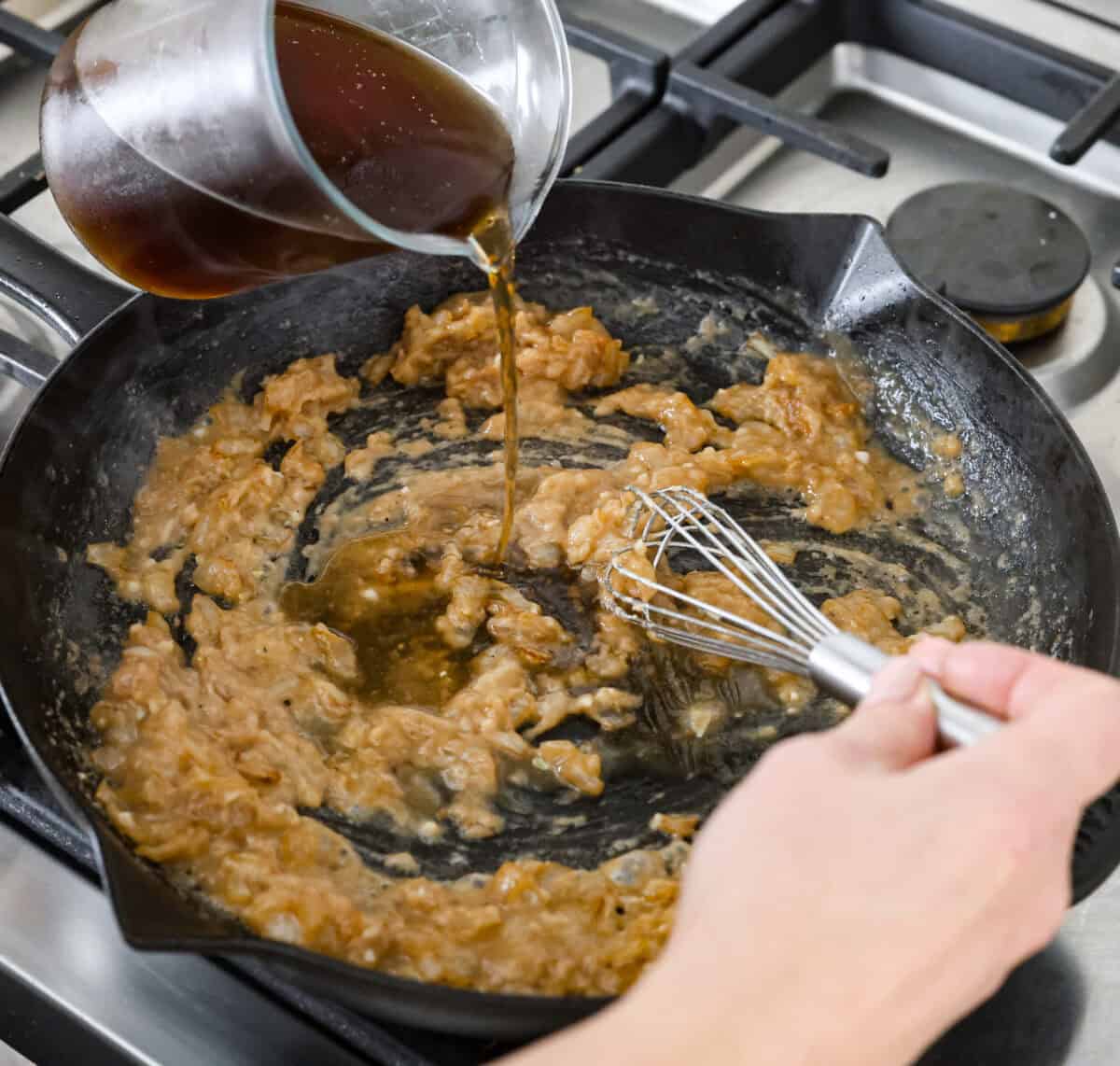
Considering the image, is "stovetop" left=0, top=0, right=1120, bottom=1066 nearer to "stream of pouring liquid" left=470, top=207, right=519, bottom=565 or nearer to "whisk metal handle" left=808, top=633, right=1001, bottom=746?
"whisk metal handle" left=808, top=633, right=1001, bottom=746

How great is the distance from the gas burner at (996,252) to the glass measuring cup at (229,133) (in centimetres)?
50

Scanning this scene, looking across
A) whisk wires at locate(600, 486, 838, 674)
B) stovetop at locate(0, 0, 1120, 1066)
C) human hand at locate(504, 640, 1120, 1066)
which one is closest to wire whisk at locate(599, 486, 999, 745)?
whisk wires at locate(600, 486, 838, 674)

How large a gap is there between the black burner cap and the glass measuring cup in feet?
1.59

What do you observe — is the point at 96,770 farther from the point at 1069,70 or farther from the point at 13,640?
the point at 1069,70

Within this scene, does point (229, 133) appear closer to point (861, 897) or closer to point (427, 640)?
point (427, 640)

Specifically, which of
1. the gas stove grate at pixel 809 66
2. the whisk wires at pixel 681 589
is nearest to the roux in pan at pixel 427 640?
the whisk wires at pixel 681 589

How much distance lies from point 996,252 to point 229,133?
938 millimetres

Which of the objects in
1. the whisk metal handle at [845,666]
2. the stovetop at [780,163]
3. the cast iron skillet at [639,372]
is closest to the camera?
the whisk metal handle at [845,666]

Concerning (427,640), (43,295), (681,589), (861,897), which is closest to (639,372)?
(681,589)

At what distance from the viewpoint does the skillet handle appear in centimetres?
146

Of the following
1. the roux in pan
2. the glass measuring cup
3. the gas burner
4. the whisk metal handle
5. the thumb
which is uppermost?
the glass measuring cup

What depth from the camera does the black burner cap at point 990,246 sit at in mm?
1586

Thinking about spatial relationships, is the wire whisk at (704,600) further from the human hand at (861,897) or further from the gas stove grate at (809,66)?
the gas stove grate at (809,66)

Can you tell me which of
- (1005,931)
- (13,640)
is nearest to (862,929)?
(1005,931)
